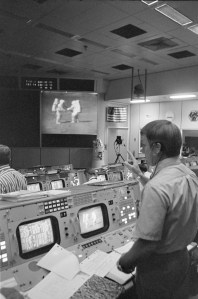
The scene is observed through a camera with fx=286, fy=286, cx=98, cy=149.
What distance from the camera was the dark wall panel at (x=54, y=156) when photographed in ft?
27.0

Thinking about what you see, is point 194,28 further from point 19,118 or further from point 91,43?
point 19,118

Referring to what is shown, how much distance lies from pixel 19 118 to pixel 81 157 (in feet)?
6.96

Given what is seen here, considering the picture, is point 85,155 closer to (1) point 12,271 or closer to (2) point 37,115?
(2) point 37,115

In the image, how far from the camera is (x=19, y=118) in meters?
7.99

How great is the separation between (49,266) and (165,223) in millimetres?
687

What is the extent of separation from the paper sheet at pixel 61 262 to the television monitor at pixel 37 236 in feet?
0.17

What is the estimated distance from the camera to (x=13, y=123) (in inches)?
312

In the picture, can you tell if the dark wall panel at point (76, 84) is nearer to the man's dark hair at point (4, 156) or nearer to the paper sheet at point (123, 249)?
the man's dark hair at point (4, 156)

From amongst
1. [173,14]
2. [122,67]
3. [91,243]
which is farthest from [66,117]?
[91,243]

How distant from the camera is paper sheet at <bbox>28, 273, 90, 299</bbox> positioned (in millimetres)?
1362

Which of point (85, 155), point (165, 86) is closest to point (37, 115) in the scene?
point (85, 155)

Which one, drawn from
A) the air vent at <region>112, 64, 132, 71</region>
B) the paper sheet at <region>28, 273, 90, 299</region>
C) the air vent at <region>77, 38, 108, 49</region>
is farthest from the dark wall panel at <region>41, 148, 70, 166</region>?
the paper sheet at <region>28, 273, 90, 299</region>

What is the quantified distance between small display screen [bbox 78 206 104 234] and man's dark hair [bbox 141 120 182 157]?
738 millimetres

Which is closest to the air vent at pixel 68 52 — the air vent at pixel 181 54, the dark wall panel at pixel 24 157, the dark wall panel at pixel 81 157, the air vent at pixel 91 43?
the air vent at pixel 91 43
